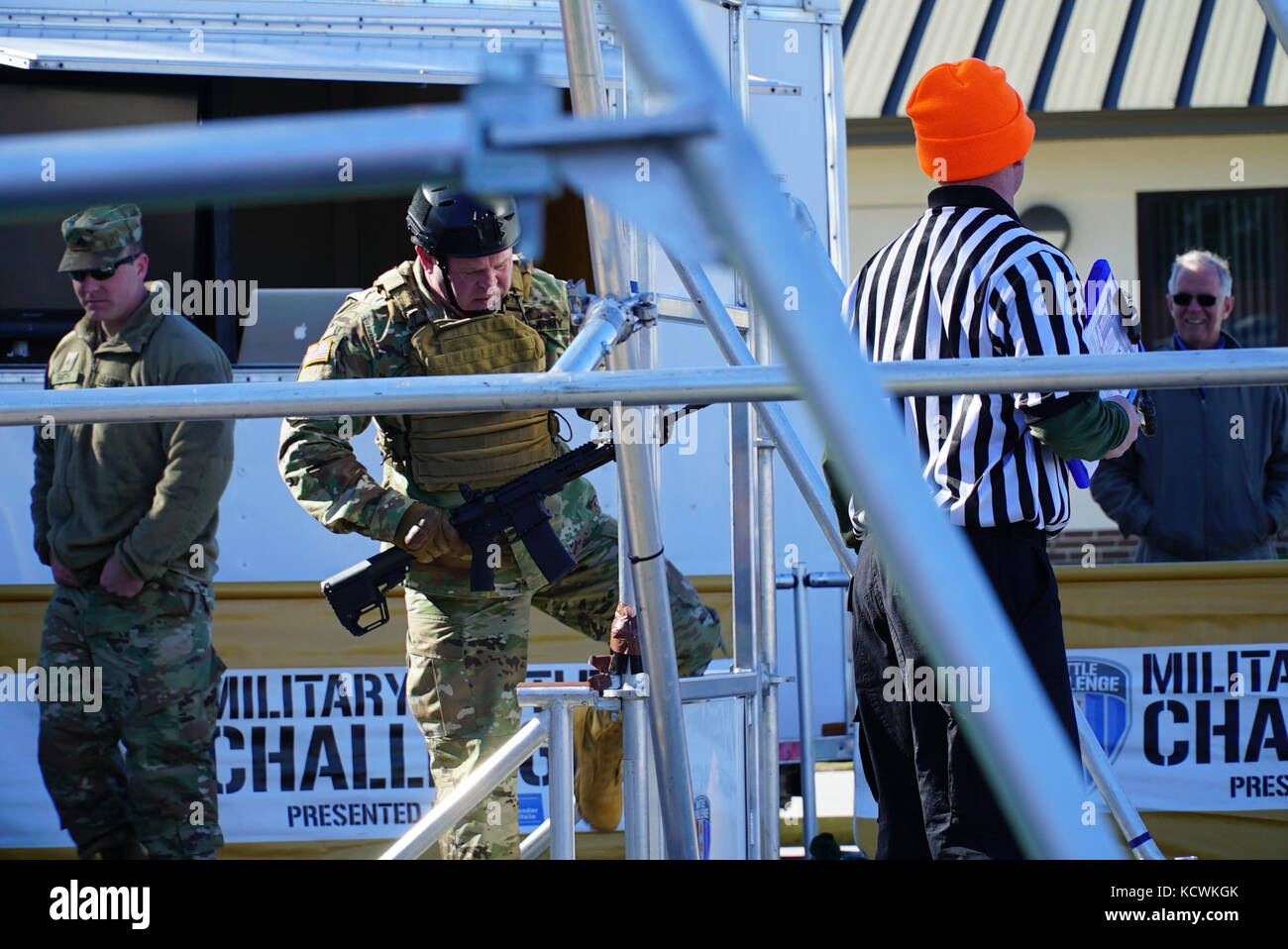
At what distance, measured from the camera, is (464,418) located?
11.9ft

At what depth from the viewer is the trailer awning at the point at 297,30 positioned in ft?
17.0

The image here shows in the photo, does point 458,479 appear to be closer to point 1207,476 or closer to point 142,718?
point 142,718

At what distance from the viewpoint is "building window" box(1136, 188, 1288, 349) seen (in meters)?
9.52

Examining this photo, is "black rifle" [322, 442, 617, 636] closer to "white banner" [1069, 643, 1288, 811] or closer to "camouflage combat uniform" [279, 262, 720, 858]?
"camouflage combat uniform" [279, 262, 720, 858]

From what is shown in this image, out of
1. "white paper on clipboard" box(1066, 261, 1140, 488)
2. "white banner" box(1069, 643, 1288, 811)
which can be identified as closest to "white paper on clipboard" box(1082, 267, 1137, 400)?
"white paper on clipboard" box(1066, 261, 1140, 488)

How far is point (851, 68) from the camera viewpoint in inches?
342

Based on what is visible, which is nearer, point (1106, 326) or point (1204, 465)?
point (1106, 326)

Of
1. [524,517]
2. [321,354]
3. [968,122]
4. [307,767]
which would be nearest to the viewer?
[968,122]

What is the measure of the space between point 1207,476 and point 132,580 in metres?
3.76

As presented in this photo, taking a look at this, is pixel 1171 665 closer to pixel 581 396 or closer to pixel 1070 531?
pixel 581 396

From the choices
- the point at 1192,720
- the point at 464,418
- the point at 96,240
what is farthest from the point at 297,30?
the point at 1192,720

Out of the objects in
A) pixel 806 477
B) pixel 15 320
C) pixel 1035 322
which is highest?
pixel 15 320
